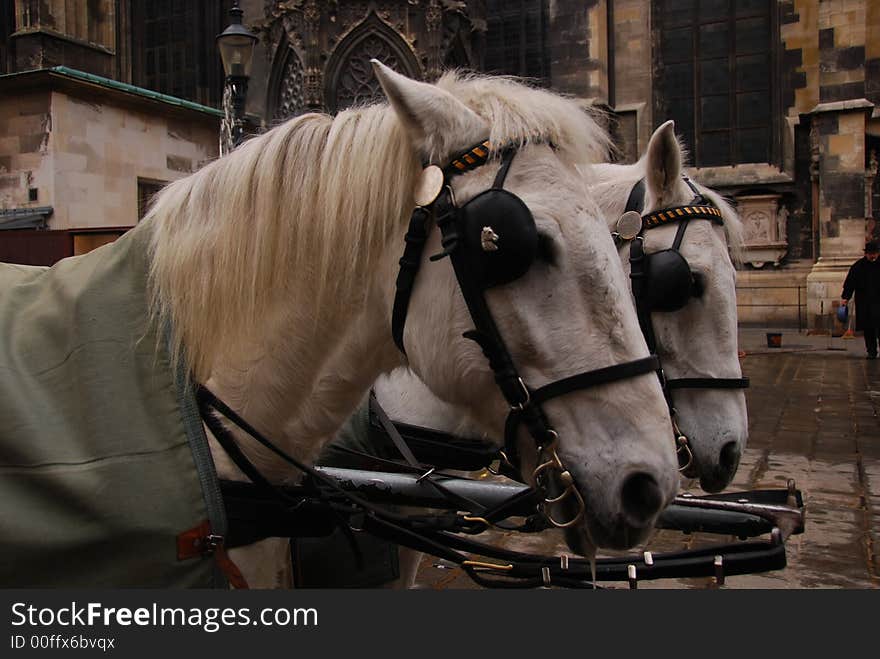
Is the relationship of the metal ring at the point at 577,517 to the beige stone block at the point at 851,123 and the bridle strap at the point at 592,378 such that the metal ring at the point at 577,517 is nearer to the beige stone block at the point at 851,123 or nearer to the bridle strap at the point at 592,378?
the bridle strap at the point at 592,378

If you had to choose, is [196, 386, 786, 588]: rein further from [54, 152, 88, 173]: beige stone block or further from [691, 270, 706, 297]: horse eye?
[54, 152, 88, 173]: beige stone block

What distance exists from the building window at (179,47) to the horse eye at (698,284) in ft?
57.0

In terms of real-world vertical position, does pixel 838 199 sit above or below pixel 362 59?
below

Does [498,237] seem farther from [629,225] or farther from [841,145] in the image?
[841,145]

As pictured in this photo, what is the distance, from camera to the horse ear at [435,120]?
128 cm

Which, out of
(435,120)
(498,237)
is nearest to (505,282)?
(498,237)

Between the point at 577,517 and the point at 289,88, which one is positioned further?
the point at 289,88

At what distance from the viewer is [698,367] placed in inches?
96.2

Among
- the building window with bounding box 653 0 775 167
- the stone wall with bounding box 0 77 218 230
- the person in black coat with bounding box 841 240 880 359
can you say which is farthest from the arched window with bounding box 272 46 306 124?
the person in black coat with bounding box 841 240 880 359

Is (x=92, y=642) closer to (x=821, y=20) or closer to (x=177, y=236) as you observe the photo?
(x=177, y=236)

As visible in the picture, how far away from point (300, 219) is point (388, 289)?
0.23 meters

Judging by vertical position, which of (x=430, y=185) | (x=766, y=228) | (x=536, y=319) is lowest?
(x=536, y=319)

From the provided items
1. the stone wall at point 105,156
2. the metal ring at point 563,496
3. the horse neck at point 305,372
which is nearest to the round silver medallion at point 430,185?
the horse neck at point 305,372

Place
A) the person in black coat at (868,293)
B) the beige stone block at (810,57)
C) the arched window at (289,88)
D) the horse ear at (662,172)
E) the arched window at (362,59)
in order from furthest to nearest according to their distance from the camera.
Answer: the beige stone block at (810,57) → the arched window at (289,88) → the arched window at (362,59) → the person in black coat at (868,293) → the horse ear at (662,172)
